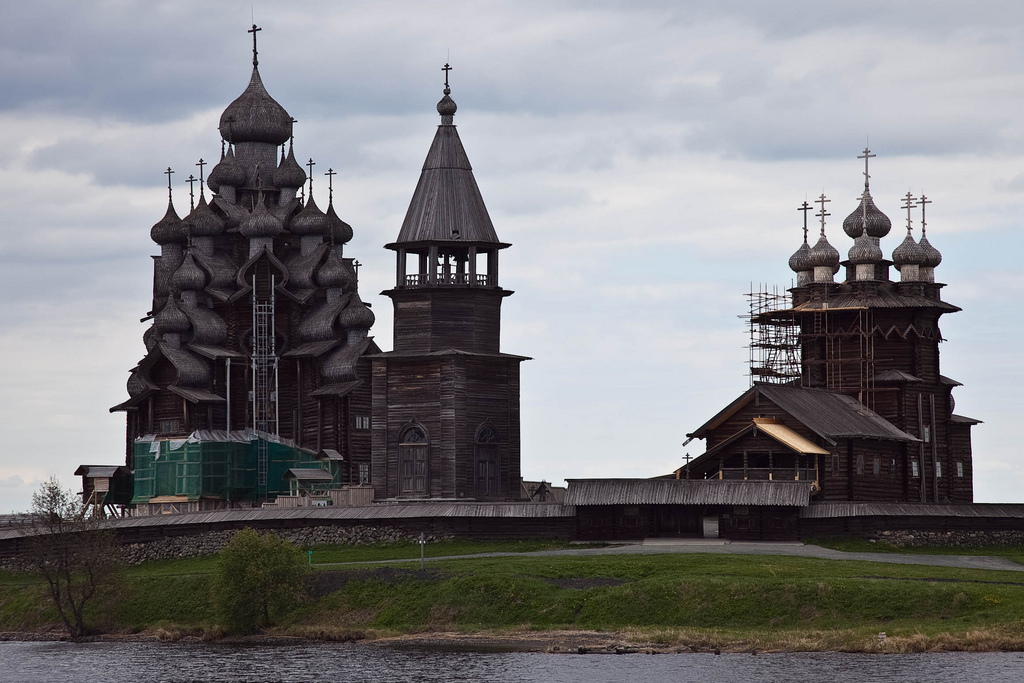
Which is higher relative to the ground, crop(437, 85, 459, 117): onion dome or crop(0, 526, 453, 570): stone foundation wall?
crop(437, 85, 459, 117): onion dome

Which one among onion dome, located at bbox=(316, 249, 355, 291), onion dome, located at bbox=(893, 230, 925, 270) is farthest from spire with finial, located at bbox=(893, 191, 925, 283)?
onion dome, located at bbox=(316, 249, 355, 291)

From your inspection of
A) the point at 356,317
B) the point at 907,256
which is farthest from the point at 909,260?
the point at 356,317

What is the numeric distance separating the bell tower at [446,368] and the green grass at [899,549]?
1397 cm

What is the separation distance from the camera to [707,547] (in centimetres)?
6612

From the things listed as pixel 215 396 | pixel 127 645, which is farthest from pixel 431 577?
pixel 215 396

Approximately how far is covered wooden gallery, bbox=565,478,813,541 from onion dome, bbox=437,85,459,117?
54.7 feet

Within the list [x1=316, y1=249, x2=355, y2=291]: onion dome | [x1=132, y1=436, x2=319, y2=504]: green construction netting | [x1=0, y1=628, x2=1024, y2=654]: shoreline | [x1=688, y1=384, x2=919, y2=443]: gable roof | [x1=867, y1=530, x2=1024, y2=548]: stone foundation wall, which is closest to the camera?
[x1=0, y1=628, x2=1024, y2=654]: shoreline

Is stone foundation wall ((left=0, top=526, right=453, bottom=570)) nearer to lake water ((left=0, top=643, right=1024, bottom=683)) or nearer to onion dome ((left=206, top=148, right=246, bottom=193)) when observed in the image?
lake water ((left=0, top=643, right=1024, bottom=683))

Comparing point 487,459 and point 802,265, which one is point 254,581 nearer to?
point 487,459

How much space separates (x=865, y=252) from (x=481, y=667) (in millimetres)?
35936

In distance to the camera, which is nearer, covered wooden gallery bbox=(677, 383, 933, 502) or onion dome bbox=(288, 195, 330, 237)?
covered wooden gallery bbox=(677, 383, 933, 502)

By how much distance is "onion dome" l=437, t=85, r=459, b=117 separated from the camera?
7819cm

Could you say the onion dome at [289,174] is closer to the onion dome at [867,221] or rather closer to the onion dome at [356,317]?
the onion dome at [356,317]

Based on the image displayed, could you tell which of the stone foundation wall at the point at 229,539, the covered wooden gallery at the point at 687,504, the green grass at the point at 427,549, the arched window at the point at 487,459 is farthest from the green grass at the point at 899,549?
the arched window at the point at 487,459
